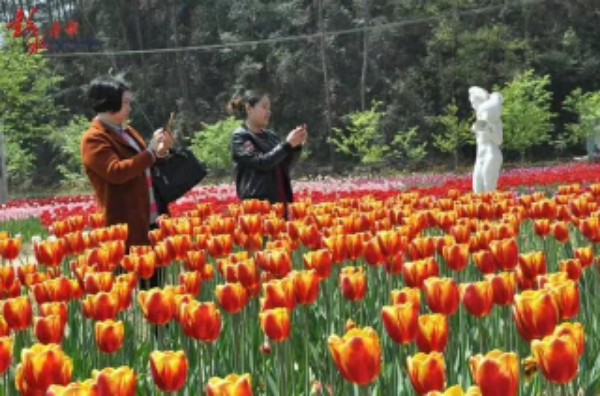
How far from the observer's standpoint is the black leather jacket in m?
5.80

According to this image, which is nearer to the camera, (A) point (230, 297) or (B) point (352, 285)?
(A) point (230, 297)

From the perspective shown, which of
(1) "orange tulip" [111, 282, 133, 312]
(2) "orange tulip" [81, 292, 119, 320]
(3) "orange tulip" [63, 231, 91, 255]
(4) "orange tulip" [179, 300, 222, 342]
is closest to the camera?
(4) "orange tulip" [179, 300, 222, 342]

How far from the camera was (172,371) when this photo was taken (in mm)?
2146

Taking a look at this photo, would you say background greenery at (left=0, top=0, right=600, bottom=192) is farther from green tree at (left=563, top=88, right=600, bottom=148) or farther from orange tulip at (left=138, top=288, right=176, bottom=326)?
orange tulip at (left=138, top=288, right=176, bottom=326)

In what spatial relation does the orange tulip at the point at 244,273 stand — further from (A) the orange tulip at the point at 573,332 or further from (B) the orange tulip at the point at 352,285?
(A) the orange tulip at the point at 573,332

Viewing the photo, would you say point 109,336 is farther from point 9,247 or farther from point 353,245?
point 9,247

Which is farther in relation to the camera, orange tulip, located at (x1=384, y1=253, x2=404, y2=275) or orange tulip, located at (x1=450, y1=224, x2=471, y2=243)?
orange tulip, located at (x1=450, y1=224, x2=471, y2=243)

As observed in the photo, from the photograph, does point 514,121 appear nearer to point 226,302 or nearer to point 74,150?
point 74,150

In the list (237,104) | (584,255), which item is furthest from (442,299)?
(237,104)

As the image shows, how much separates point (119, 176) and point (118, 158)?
0.52 feet

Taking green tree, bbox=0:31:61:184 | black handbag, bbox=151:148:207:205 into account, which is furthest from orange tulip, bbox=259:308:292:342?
green tree, bbox=0:31:61:184

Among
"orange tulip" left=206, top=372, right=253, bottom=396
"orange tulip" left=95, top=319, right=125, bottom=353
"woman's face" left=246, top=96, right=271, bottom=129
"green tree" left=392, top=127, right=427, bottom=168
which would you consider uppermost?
"woman's face" left=246, top=96, right=271, bottom=129

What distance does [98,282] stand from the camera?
3.27 metres

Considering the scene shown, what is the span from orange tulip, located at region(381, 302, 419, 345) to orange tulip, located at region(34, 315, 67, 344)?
99 cm
